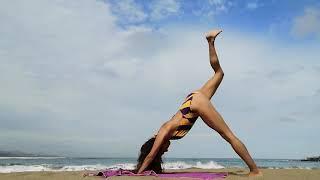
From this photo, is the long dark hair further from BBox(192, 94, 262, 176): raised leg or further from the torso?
BBox(192, 94, 262, 176): raised leg

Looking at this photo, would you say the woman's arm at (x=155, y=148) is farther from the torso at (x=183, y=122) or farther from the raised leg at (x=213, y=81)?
the raised leg at (x=213, y=81)

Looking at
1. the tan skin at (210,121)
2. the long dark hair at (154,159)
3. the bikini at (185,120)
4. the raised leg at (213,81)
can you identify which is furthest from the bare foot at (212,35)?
the long dark hair at (154,159)

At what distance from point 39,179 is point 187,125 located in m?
2.17

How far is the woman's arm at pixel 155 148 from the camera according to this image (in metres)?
Result: 5.96

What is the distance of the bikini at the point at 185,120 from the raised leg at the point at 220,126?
0.10 m

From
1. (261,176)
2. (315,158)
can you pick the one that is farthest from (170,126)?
(315,158)

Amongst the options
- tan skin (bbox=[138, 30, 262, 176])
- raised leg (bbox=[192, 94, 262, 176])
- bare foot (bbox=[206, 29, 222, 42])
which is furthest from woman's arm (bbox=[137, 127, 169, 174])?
bare foot (bbox=[206, 29, 222, 42])

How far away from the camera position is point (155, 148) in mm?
5949

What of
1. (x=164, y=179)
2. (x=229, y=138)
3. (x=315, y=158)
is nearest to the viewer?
(x=164, y=179)

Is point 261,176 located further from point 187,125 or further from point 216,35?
point 216,35

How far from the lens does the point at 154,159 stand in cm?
608

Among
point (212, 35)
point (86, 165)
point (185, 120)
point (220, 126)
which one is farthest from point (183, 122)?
point (86, 165)

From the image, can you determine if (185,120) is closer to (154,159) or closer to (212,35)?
(154,159)

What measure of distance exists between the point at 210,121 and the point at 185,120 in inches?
15.0
